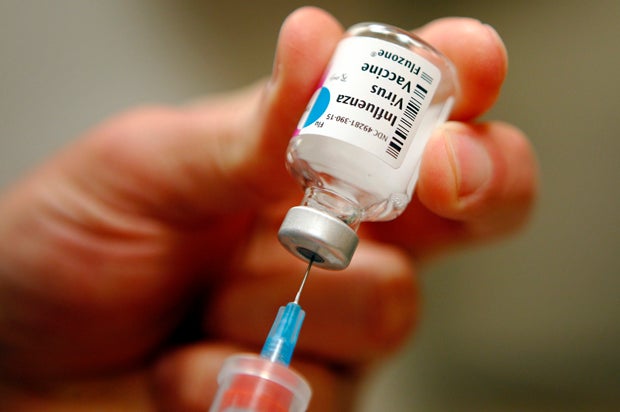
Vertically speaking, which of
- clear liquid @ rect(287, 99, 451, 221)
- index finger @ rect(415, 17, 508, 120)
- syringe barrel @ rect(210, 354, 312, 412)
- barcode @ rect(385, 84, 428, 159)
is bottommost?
syringe barrel @ rect(210, 354, 312, 412)

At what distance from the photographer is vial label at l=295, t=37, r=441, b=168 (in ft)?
1.54

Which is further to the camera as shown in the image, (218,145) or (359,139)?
(218,145)

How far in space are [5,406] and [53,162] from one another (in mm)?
443

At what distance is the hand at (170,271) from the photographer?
0.84 metres

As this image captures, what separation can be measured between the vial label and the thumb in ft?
0.34

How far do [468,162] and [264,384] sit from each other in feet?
1.00

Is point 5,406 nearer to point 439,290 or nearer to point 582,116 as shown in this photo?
point 439,290

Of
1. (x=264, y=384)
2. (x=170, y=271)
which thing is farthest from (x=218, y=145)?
(x=264, y=384)

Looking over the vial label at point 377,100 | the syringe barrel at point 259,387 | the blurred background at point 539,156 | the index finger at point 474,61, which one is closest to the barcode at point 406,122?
the vial label at point 377,100

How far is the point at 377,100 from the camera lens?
476 mm

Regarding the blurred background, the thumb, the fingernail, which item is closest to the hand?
the thumb

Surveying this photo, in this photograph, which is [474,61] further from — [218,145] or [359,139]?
[218,145]

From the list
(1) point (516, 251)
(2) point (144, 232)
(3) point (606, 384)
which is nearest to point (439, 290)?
(1) point (516, 251)

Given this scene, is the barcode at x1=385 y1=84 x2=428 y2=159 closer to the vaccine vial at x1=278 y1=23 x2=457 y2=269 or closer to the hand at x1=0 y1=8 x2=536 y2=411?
the vaccine vial at x1=278 y1=23 x2=457 y2=269
